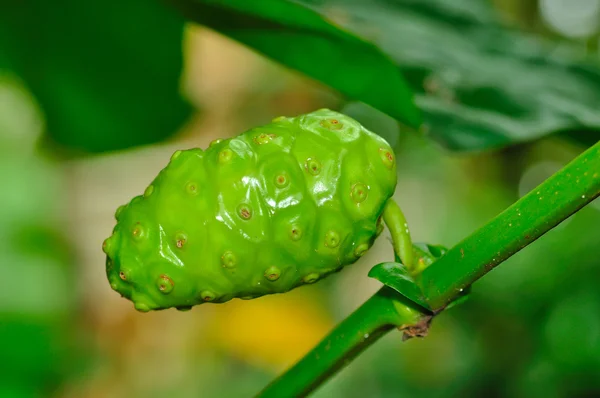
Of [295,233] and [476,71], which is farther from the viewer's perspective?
[476,71]

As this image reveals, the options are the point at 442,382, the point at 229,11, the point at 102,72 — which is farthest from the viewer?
the point at 442,382

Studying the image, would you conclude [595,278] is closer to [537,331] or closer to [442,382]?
[537,331]

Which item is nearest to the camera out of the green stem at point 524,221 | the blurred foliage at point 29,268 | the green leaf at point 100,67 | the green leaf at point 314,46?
the green stem at point 524,221

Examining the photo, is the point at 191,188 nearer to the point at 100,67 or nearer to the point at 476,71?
the point at 476,71

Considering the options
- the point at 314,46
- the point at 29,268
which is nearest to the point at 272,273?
the point at 314,46

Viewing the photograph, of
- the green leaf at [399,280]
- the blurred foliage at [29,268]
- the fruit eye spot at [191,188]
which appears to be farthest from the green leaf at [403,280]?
the blurred foliage at [29,268]

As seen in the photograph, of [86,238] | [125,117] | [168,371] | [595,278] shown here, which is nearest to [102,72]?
[125,117]

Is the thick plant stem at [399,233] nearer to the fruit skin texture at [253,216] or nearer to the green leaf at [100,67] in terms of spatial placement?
the fruit skin texture at [253,216]
